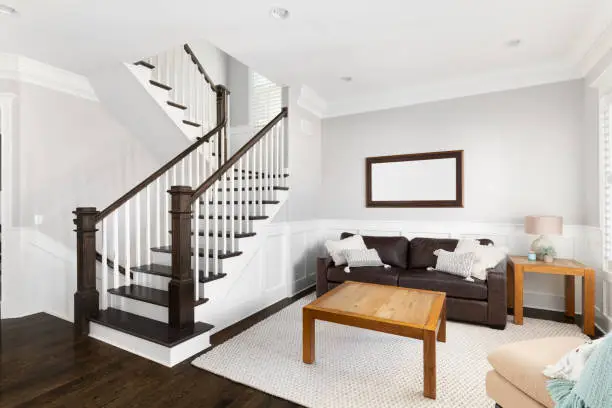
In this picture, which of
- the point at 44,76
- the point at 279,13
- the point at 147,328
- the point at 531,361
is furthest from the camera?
the point at 44,76

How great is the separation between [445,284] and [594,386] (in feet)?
6.80

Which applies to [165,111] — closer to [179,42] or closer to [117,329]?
[179,42]

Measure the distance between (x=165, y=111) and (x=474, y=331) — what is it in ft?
13.2

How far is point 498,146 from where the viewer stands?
3.88 meters

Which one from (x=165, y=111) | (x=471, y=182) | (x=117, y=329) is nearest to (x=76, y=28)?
(x=165, y=111)

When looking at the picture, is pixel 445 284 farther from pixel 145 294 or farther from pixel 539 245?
pixel 145 294

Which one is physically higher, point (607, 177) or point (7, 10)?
point (7, 10)

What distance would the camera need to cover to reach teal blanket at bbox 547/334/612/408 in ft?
3.90

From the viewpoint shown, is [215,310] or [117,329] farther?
[215,310]

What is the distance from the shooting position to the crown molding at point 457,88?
3.57 m

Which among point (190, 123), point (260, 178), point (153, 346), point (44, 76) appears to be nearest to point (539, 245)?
point (260, 178)

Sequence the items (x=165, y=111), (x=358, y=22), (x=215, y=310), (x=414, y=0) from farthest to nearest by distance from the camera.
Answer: (x=165, y=111)
(x=215, y=310)
(x=358, y=22)
(x=414, y=0)

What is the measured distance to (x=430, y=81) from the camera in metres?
4.06

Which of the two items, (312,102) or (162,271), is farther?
(312,102)
